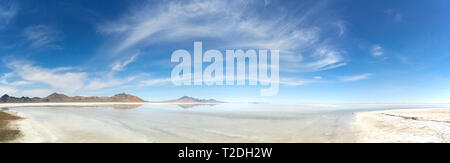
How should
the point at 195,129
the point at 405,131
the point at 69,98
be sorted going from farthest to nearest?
the point at 69,98, the point at 195,129, the point at 405,131

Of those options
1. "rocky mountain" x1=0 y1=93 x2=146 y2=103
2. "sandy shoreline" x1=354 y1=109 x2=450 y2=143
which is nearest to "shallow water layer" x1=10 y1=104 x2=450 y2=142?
"sandy shoreline" x1=354 y1=109 x2=450 y2=143

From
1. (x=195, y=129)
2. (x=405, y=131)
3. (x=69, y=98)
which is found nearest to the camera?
(x=405, y=131)

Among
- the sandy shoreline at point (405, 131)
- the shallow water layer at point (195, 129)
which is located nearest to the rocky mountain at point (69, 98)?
the shallow water layer at point (195, 129)

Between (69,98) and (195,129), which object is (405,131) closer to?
(195,129)

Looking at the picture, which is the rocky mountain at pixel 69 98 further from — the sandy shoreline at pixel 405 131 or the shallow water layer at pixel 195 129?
the sandy shoreline at pixel 405 131

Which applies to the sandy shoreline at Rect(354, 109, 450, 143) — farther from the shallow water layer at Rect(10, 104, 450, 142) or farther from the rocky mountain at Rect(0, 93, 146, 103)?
the rocky mountain at Rect(0, 93, 146, 103)

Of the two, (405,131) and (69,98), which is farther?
(69,98)

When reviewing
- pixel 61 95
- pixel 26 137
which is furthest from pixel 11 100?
pixel 26 137

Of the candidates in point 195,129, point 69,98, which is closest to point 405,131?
point 195,129

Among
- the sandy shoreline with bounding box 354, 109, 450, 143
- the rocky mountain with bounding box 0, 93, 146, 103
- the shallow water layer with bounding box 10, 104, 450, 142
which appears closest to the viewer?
the sandy shoreline with bounding box 354, 109, 450, 143
